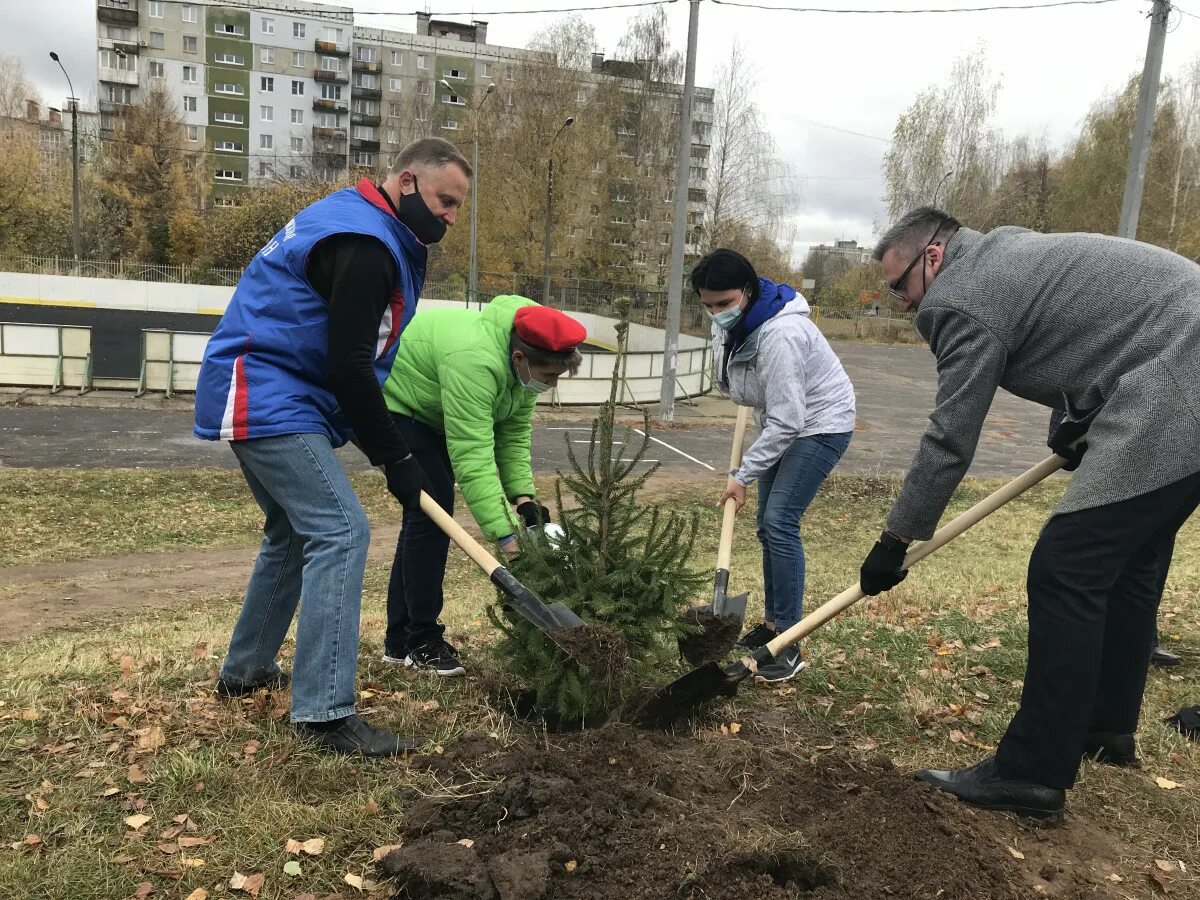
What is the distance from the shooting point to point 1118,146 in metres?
45.9

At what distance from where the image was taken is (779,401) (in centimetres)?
426

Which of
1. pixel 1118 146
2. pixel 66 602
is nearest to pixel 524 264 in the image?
pixel 1118 146

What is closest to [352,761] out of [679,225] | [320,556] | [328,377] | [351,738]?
[351,738]

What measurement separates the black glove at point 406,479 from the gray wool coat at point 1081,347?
1.71 metres

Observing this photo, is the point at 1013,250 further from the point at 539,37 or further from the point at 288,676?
the point at 539,37

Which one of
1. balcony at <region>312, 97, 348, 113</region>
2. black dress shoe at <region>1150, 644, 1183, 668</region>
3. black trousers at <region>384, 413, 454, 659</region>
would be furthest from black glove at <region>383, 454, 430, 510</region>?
balcony at <region>312, 97, 348, 113</region>

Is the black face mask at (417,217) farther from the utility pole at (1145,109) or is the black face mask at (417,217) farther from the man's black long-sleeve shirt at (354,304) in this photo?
the utility pole at (1145,109)

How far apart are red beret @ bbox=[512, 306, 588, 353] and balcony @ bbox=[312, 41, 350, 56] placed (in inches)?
2834

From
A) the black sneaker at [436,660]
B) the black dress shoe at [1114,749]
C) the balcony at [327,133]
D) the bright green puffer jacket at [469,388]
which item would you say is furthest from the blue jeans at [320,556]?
the balcony at [327,133]

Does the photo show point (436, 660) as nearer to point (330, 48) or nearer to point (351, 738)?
point (351, 738)

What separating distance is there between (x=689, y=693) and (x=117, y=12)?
245ft

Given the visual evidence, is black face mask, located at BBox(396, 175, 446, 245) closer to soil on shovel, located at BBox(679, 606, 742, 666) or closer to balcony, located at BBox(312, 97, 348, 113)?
soil on shovel, located at BBox(679, 606, 742, 666)

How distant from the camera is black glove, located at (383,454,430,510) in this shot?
3125mm

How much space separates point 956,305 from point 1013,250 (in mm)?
260
